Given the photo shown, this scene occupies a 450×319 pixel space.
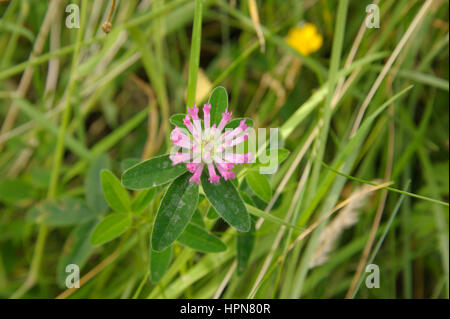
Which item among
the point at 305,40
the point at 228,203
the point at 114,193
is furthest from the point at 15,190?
the point at 305,40

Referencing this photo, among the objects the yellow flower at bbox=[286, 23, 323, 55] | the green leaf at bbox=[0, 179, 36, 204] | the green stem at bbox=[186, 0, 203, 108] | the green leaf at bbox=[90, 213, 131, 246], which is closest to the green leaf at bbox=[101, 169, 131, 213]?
the green leaf at bbox=[90, 213, 131, 246]

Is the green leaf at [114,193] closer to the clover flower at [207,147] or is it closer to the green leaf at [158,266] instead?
the green leaf at [158,266]

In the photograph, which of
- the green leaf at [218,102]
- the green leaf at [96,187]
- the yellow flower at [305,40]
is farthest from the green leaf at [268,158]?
the yellow flower at [305,40]

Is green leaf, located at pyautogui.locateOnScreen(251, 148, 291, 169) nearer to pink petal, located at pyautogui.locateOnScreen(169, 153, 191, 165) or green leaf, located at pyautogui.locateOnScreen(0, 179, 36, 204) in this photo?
pink petal, located at pyautogui.locateOnScreen(169, 153, 191, 165)

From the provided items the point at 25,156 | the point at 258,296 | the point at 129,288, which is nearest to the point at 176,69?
the point at 25,156

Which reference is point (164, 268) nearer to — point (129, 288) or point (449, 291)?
point (129, 288)

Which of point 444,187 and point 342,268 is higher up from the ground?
point 444,187

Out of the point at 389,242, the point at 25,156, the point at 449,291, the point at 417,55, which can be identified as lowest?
the point at 449,291
